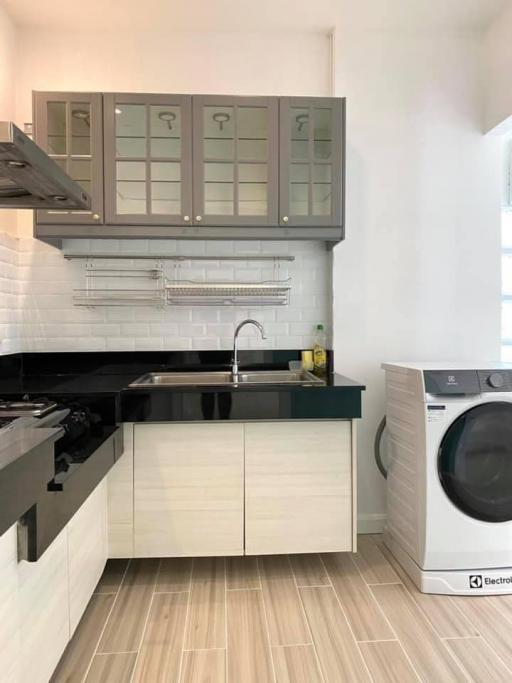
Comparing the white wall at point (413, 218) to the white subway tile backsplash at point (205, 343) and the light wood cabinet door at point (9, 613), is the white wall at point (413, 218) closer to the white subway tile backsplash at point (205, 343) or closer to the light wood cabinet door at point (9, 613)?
the white subway tile backsplash at point (205, 343)

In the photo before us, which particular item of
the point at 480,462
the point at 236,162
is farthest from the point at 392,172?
the point at 480,462

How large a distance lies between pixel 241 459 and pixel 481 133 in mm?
2260

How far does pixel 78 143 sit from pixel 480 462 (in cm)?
237

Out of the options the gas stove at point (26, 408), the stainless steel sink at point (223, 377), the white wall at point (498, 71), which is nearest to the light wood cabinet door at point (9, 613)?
the gas stove at point (26, 408)

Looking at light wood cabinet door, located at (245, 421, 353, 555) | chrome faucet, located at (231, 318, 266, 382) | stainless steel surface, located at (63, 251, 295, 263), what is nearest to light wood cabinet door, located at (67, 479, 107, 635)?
light wood cabinet door, located at (245, 421, 353, 555)

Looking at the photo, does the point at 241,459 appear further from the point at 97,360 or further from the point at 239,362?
the point at 97,360

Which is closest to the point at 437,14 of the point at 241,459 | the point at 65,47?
the point at 65,47

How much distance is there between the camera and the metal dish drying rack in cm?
264

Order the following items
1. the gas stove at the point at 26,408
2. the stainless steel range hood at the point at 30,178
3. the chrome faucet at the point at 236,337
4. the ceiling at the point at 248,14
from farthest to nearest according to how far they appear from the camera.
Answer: the chrome faucet at the point at 236,337 < the ceiling at the point at 248,14 < the gas stove at the point at 26,408 < the stainless steel range hood at the point at 30,178

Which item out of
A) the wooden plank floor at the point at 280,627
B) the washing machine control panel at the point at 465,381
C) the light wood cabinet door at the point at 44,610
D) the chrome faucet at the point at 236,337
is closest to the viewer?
the light wood cabinet door at the point at 44,610

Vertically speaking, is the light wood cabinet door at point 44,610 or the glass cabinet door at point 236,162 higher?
the glass cabinet door at point 236,162

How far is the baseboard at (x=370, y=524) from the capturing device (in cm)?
268

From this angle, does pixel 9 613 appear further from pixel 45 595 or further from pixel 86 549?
pixel 86 549

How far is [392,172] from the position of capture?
269cm
